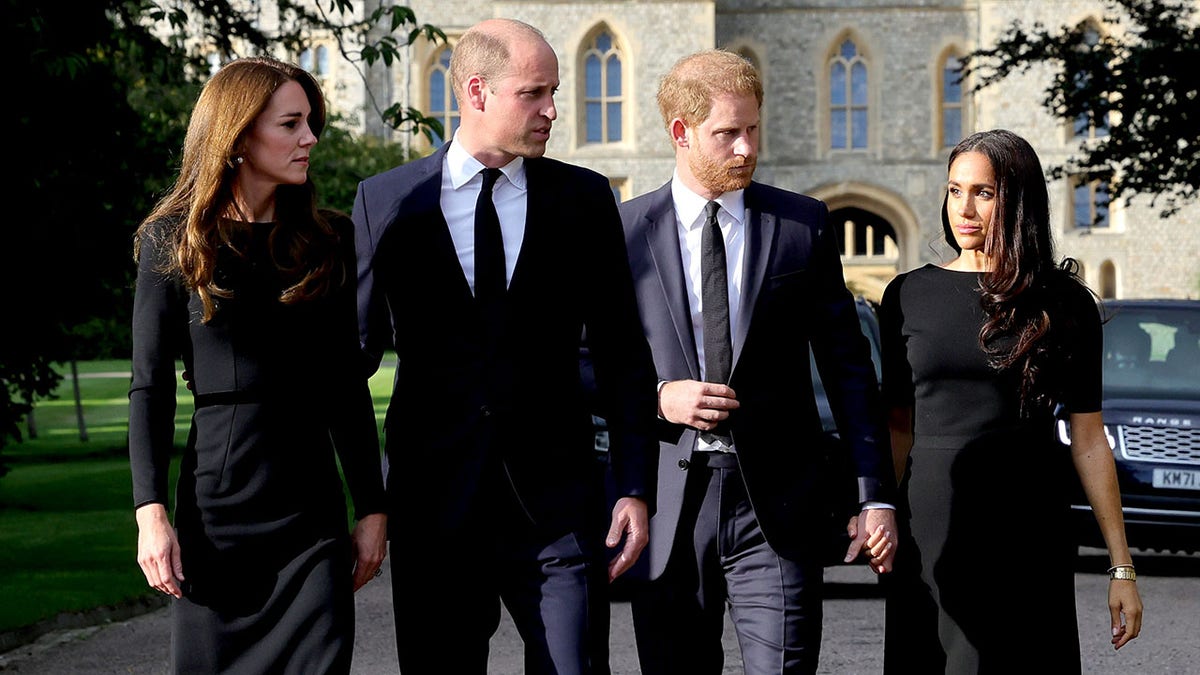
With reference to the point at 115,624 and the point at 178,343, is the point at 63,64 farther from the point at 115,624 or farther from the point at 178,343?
the point at 178,343

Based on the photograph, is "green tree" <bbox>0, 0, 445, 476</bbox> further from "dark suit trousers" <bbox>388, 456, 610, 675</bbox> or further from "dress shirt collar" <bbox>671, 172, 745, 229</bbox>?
"dark suit trousers" <bbox>388, 456, 610, 675</bbox>

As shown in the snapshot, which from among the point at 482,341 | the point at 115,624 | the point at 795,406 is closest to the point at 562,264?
the point at 482,341

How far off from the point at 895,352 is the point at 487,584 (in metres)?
1.22

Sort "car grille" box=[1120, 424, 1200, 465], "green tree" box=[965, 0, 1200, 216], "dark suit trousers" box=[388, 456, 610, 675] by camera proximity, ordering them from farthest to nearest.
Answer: "green tree" box=[965, 0, 1200, 216] < "car grille" box=[1120, 424, 1200, 465] < "dark suit trousers" box=[388, 456, 610, 675]

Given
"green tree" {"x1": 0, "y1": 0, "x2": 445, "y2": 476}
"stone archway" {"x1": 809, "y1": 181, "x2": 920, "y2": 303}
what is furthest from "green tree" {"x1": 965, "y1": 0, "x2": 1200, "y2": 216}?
"stone archway" {"x1": 809, "y1": 181, "x2": 920, "y2": 303}

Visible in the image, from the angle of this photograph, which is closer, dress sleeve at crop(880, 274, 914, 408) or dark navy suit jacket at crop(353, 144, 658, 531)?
dark navy suit jacket at crop(353, 144, 658, 531)

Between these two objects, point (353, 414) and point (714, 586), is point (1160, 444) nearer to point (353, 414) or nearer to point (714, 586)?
point (714, 586)

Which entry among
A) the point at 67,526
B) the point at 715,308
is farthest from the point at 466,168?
the point at 67,526

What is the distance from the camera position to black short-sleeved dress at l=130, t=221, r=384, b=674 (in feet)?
12.0

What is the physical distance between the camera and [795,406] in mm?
4395

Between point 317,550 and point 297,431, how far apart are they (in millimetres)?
257

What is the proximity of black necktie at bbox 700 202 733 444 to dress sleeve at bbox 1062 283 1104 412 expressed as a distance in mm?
825

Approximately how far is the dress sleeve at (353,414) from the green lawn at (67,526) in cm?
514

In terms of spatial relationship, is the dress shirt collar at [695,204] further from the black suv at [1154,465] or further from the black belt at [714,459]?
the black suv at [1154,465]
